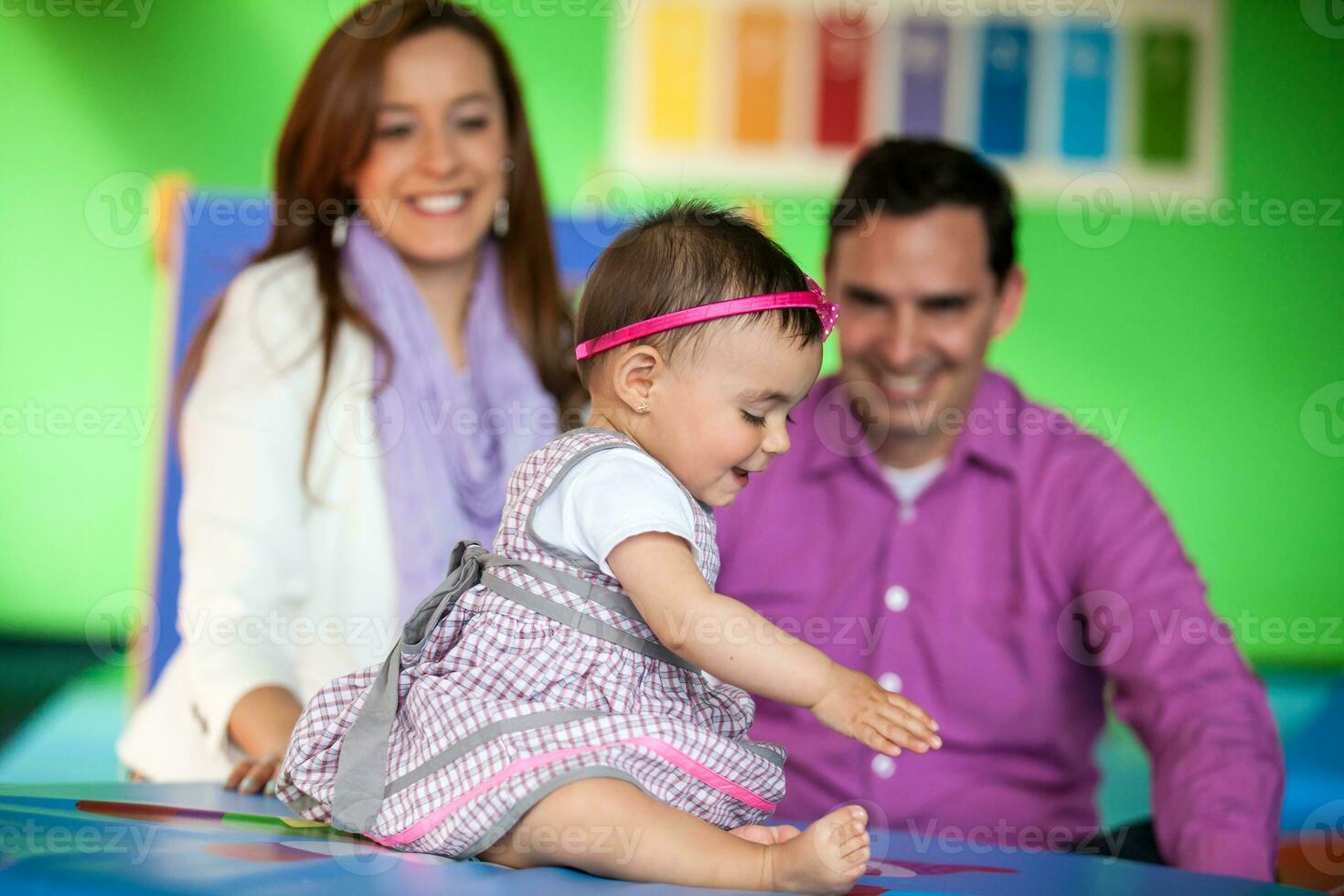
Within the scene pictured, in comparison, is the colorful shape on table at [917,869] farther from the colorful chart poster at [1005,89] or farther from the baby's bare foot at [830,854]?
the colorful chart poster at [1005,89]

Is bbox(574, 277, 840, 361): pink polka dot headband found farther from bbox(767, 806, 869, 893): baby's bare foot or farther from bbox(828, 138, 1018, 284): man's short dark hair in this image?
bbox(828, 138, 1018, 284): man's short dark hair

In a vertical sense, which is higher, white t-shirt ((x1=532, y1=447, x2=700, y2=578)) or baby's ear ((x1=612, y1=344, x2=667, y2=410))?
baby's ear ((x1=612, y1=344, x2=667, y2=410))

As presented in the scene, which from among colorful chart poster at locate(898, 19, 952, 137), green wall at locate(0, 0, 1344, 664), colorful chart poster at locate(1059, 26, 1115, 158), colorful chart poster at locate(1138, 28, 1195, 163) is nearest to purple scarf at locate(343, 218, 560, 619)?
green wall at locate(0, 0, 1344, 664)

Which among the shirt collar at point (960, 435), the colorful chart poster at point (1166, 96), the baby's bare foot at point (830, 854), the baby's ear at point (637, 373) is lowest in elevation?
the baby's bare foot at point (830, 854)

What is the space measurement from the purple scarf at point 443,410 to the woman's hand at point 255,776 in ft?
1.83

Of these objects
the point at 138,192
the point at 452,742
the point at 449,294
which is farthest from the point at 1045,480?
the point at 138,192

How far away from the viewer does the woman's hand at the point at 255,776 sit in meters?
1.51

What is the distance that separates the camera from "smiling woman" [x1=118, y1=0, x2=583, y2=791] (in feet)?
6.44

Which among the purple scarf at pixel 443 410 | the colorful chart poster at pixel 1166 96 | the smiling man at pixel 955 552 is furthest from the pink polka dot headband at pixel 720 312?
the colorful chart poster at pixel 1166 96

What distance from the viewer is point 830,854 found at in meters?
1.01

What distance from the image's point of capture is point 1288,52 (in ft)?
15.6

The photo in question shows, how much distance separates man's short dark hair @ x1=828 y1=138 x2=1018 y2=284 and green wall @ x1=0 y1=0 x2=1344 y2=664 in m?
2.58

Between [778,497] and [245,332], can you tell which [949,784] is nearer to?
Answer: [778,497]

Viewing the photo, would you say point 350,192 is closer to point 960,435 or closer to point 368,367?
point 368,367
